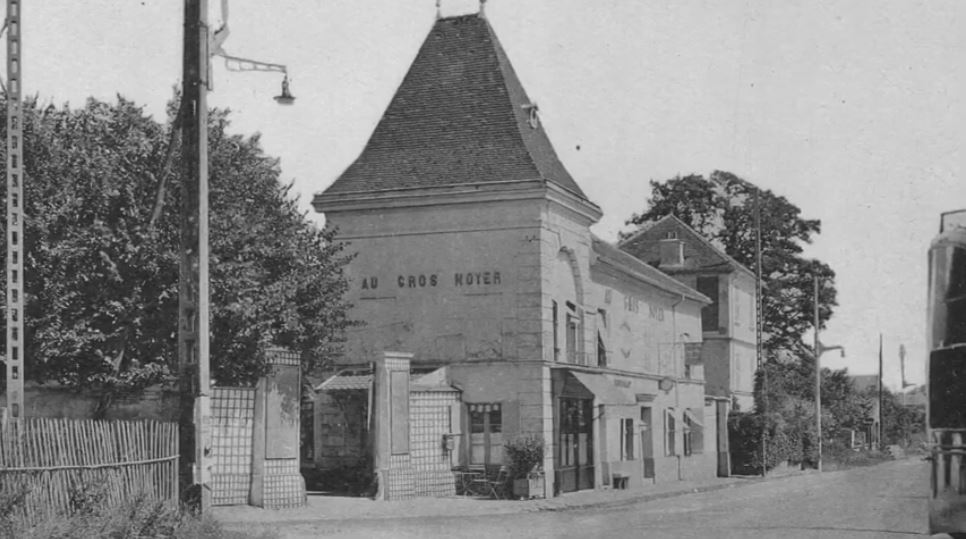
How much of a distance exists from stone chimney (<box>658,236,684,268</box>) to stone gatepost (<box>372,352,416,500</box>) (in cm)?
3269

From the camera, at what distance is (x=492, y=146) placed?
32.6 metres

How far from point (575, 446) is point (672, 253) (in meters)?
27.0

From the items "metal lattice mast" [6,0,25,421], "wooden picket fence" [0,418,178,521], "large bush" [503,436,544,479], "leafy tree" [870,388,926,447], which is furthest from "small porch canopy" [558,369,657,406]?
"leafy tree" [870,388,926,447]

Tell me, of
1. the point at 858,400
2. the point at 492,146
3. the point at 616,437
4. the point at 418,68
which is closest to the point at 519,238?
the point at 492,146

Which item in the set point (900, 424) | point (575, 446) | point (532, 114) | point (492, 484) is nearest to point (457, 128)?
point (532, 114)

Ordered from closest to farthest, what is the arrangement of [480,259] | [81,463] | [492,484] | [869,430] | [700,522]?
[81,463], [700,522], [492,484], [480,259], [869,430]

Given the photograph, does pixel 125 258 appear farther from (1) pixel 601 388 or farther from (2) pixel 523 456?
(1) pixel 601 388

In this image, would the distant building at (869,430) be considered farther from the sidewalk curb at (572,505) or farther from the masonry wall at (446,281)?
the masonry wall at (446,281)

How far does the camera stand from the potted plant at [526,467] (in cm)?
2967

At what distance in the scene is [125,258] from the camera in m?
21.4

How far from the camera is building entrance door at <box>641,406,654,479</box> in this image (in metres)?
40.4

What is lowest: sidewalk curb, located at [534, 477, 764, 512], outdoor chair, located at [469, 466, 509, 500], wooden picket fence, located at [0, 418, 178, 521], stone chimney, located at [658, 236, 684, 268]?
sidewalk curb, located at [534, 477, 764, 512]

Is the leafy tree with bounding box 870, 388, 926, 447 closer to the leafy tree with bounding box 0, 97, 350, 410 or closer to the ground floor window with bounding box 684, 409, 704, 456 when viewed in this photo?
the ground floor window with bounding box 684, 409, 704, 456

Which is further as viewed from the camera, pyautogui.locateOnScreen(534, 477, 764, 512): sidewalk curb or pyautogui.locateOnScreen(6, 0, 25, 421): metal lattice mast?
pyautogui.locateOnScreen(534, 477, 764, 512): sidewalk curb
